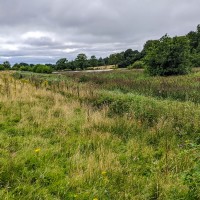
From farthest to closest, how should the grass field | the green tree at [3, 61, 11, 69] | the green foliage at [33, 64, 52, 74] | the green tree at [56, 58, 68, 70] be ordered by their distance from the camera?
1. the green tree at [56, 58, 68, 70]
2. the green tree at [3, 61, 11, 69]
3. the green foliage at [33, 64, 52, 74]
4. the grass field

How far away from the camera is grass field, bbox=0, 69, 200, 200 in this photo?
3416 mm

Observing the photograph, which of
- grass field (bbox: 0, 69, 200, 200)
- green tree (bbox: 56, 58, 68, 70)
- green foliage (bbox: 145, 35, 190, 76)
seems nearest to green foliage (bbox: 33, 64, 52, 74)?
green foliage (bbox: 145, 35, 190, 76)

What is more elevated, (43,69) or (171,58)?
(171,58)

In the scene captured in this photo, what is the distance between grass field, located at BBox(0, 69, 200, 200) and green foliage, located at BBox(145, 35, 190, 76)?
567 inches

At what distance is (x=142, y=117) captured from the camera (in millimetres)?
6863

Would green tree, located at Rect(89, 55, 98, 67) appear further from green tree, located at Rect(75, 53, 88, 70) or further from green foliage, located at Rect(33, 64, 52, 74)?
green foliage, located at Rect(33, 64, 52, 74)

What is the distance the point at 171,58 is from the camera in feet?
72.1

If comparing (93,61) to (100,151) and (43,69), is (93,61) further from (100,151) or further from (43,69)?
(100,151)

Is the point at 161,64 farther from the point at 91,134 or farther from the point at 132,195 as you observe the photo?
the point at 132,195

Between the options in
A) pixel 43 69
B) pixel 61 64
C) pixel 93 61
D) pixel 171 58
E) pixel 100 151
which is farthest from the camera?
pixel 93 61

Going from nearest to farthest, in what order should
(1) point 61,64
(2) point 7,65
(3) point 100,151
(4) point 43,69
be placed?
(3) point 100,151, (4) point 43,69, (2) point 7,65, (1) point 61,64

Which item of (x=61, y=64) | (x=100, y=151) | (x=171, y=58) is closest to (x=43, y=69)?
(x=171, y=58)

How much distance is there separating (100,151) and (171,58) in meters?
18.9

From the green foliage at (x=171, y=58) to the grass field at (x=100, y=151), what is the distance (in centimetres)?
1440
